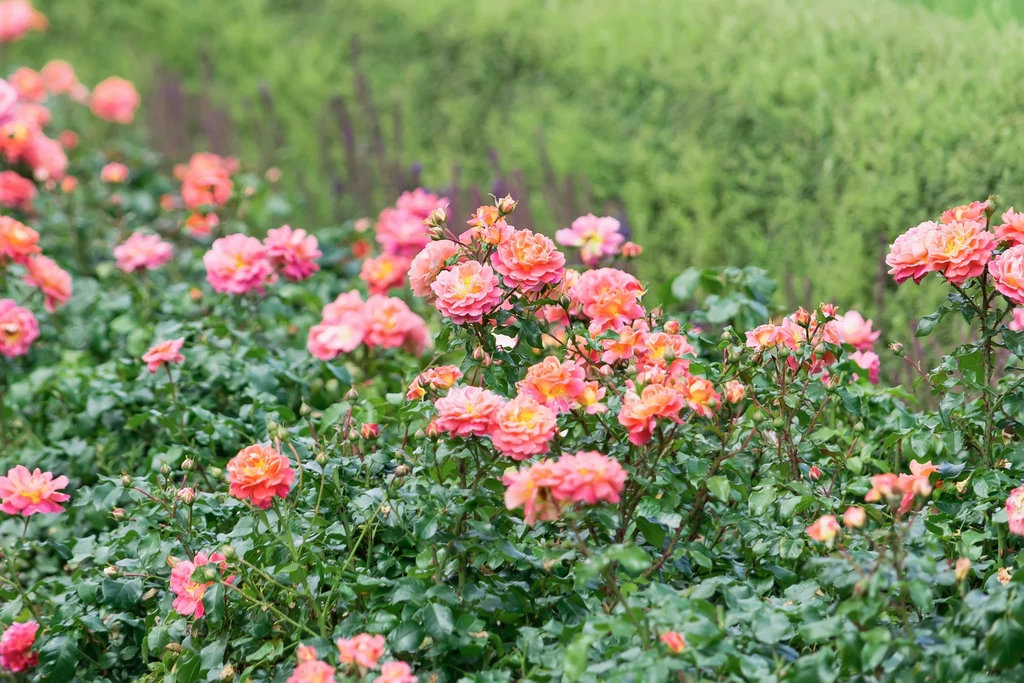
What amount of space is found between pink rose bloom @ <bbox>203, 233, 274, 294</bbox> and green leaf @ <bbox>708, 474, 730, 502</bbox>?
1.29 meters

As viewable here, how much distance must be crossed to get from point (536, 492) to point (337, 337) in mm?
1220

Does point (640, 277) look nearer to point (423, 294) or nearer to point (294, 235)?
point (294, 235)

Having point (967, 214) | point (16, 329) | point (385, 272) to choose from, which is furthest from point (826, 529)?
point (16, 329)

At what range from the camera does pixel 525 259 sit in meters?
1.80

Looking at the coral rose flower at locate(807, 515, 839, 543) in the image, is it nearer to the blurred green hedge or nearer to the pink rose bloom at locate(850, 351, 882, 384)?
the pink rose bloom at locate(850, 351, 882, 384)

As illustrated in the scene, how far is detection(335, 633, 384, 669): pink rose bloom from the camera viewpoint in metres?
1.54

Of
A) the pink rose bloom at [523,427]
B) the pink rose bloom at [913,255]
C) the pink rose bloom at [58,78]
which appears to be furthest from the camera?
the pink rose bloom at [58,78]

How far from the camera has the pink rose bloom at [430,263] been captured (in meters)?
1.90

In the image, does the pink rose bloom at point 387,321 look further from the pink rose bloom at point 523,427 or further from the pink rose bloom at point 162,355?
the pink rose bloom at point 523,427

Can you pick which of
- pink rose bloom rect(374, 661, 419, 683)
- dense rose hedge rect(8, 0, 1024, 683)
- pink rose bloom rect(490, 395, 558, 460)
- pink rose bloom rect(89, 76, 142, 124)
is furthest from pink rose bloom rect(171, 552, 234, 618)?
pink rose bloom rect(89, 76, 142, 124)

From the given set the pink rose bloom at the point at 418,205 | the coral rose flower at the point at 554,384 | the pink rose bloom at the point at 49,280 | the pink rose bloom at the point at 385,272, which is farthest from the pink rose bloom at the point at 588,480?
the pink rose bloom at the point at 49,280

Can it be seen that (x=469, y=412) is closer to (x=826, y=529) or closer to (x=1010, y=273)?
(x=826, y=529)

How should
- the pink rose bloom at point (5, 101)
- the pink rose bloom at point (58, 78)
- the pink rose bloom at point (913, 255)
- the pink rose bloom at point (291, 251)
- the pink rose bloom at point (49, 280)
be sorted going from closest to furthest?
the pink rose bloom at point (913, 255)
the pink rose bloom at point (291, 251)
the pink rose bloom at point (49, 280)
the pink rose bloom at point (5, 101)
the pink rose bloom at point (58, 78)

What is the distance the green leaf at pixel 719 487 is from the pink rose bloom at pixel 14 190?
8.87 feet
